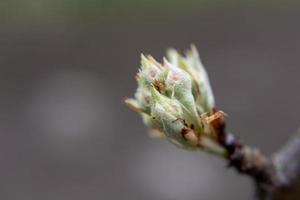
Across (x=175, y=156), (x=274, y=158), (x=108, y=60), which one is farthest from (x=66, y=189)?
(x=274, y=158)

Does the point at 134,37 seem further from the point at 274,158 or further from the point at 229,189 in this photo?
the point at 274,158

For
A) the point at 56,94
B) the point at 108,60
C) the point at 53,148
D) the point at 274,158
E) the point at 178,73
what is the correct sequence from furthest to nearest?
the point at 108,60, the point at 56,94, the point at 53,148, the point at 274,158, the point at 178,73

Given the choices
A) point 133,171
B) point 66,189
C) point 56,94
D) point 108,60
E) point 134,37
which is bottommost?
point 66,189

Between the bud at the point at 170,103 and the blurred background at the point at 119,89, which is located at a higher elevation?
the blurred background at the point at 119,89

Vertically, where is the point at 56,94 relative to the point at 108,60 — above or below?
below

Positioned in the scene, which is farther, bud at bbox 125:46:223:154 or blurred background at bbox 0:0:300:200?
blurred background at bbox 0:0:300:200

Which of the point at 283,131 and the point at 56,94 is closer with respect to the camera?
the point at 283,131

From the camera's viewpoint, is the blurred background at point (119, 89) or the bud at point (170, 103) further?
the blurred background at point (119, 89)

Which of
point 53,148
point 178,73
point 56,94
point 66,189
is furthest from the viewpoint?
point 56,94
